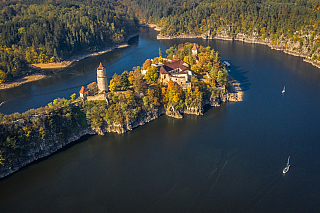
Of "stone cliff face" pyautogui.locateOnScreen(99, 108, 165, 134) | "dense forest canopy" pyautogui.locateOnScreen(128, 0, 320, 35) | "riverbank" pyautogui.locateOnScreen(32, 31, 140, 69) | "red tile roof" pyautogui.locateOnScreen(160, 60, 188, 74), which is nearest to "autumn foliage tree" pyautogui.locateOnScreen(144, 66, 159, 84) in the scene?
"red tile roof" pyautogui.locateOnScreen(160, 60, 188, 74)

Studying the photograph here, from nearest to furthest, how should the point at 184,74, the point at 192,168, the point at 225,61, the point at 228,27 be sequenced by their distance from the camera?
the point at 192,168 → the point at 184,74 → the point at 225,61 → the point at 228,27

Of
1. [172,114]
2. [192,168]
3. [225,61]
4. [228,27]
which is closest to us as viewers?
[192,168]

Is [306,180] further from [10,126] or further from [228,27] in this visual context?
[228,27]

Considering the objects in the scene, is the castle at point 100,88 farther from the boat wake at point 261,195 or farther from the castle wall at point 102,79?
the boat wake at point 261,195

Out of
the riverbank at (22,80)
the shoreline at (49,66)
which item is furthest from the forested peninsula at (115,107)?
the shoreline at (49,66)

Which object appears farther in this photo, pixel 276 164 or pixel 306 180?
pixel 276 164

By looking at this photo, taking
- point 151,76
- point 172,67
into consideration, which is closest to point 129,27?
point 172,67

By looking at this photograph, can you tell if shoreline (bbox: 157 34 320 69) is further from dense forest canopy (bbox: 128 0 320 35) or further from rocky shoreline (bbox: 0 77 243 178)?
rocky shoreline (bbox: 0 77 243 178)

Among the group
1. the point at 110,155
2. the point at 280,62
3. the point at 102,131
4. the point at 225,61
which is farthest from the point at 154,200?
the point at 280,62
